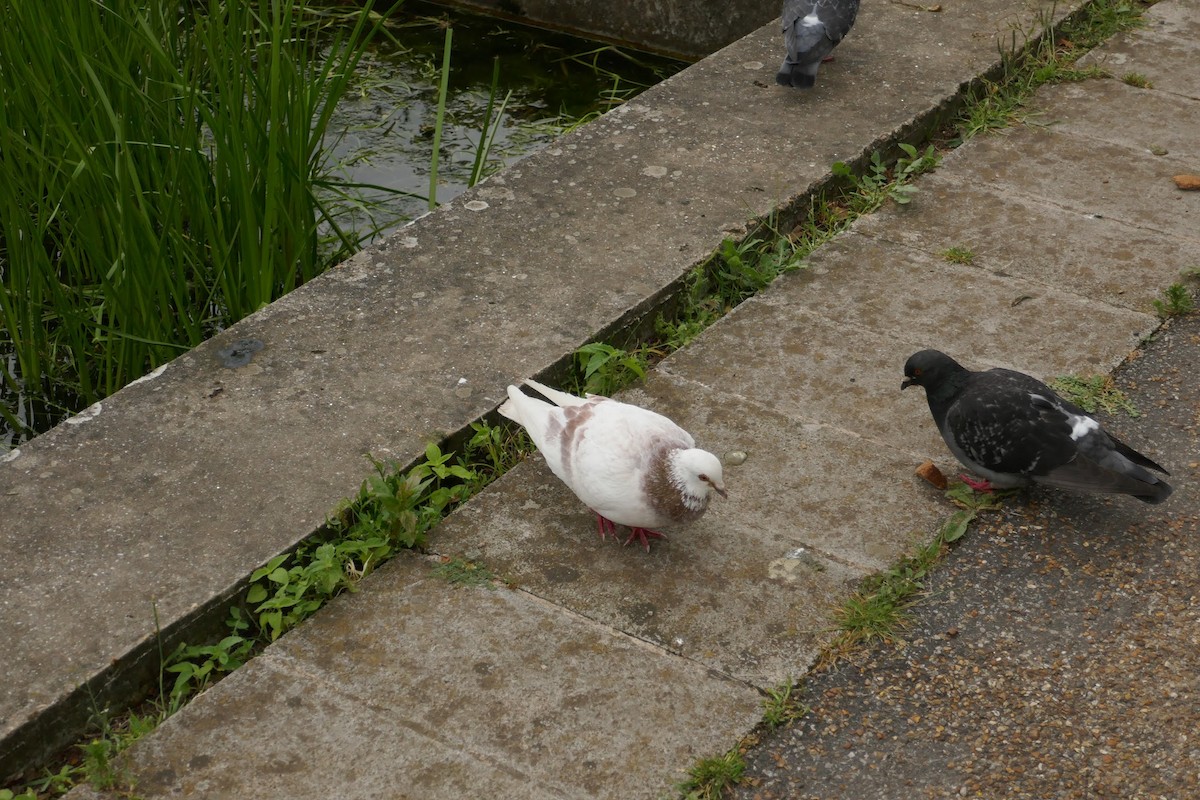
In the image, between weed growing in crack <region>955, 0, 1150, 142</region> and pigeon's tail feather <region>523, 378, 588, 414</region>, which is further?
weed growing in crack <region>955, 0, 1150, 142</region>

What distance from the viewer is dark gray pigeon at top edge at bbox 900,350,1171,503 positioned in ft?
10.1

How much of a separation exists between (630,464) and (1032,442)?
0.99 metres

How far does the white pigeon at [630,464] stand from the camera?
2912 mm

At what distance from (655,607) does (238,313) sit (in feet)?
5.77

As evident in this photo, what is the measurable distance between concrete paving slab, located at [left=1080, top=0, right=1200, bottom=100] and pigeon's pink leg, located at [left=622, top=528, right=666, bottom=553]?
3.47 meters

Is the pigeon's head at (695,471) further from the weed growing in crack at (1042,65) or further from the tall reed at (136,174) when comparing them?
the weed growing in crack at (1042,65)

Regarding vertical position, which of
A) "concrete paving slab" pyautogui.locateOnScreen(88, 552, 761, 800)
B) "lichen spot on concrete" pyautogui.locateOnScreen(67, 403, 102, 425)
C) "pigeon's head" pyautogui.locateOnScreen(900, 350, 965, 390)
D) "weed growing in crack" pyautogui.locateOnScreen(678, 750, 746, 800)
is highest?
"pigeon's head" pyautogui.locateOnScreen(900, 350, 965, 390)

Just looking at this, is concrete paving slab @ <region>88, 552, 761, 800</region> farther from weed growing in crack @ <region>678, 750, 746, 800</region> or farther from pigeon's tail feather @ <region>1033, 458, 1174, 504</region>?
pigeon's tail feather @ <region>1033, 458, 1174, 504</region>

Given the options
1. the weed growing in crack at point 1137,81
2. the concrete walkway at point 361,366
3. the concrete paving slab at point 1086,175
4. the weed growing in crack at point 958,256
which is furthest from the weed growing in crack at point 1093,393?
the weed growing in crack at point 1137,81

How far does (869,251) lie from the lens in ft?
14.1

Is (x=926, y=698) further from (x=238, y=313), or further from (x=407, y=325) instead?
(x=238, y=313)

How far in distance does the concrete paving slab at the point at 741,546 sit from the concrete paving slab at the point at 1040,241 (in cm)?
114

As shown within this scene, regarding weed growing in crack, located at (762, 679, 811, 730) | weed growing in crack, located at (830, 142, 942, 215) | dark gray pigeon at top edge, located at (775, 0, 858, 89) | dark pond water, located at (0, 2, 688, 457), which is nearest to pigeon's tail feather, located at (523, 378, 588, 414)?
weed growing in crack, located at (762, 679, 811, 730)

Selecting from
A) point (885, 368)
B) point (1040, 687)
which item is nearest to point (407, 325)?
point (885, 368)
